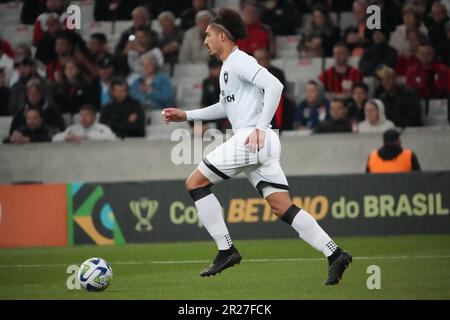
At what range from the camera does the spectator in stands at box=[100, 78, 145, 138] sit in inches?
720

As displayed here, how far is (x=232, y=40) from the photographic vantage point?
9.66 m

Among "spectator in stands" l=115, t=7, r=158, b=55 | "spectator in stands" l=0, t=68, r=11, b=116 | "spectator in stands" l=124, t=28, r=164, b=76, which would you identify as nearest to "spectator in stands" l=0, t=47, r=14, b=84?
"spectator in stands" l=0, t=68, r=11, b=116

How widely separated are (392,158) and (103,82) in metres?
5.99

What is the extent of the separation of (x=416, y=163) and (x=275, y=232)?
236cm

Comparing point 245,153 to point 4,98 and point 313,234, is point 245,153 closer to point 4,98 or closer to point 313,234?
point 313,234

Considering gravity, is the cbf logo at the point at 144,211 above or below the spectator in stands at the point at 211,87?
below

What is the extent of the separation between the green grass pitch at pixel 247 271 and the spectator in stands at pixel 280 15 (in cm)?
565

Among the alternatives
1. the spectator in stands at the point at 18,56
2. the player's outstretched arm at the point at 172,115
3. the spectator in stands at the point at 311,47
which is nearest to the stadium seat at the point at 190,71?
the spectator in stands at the point at 311,47

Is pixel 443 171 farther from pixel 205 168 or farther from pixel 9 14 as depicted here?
pixel 9 14

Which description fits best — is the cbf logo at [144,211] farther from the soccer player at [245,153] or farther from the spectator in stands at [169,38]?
the soccer player at [245,153]

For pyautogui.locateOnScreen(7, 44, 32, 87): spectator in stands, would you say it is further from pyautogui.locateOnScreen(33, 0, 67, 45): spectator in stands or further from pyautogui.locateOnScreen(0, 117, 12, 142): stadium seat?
pyautogui.locateOnScreen(0, 117, 12, 142): stadium seat

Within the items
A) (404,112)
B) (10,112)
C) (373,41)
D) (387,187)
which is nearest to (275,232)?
(387,187)

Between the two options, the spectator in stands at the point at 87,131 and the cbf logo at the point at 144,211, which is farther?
the spectator in stands at the point at 87,131

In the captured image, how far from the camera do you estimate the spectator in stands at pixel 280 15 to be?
65.2 ft
